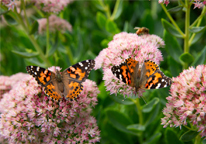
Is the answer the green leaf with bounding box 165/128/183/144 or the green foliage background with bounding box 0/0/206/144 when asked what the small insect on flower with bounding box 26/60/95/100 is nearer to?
the green foliage background with bounding box 0/0/206/144

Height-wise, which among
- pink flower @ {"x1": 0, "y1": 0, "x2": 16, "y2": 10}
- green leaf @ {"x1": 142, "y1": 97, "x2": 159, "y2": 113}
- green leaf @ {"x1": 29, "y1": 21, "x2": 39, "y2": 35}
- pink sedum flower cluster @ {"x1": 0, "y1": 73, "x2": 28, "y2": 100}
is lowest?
green leaf @ {"x1": 142, "y1": 97, "x2": 159, "y2": 113}

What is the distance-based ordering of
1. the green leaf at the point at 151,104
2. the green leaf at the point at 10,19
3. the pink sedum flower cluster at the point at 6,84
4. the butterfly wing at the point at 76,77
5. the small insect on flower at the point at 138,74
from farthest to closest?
the green leaf at the point at 10,19, the pink sedum flower cluster at the point at 6,84, the green leaf at the point at 151,104, the butterfly wing at the point at 76,77, the small insect on flower at the point at 138,74

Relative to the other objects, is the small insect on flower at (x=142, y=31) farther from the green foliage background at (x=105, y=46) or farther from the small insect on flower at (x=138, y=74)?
the small insect on flower at (x=138, y=74)

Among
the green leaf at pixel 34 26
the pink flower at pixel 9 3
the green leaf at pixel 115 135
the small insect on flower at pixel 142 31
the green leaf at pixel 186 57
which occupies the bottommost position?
the green leaf at pixel 115 135

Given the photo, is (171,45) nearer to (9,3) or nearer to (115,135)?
(115,135)

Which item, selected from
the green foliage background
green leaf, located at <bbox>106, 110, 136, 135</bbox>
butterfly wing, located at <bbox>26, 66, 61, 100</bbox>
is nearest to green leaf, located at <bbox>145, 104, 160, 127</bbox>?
the green foliage background

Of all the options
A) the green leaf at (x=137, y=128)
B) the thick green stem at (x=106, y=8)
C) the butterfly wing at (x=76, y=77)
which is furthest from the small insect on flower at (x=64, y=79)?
the thick green stem at (x=106, y=8)

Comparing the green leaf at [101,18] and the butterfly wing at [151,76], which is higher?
the green leaf at [101,18]
